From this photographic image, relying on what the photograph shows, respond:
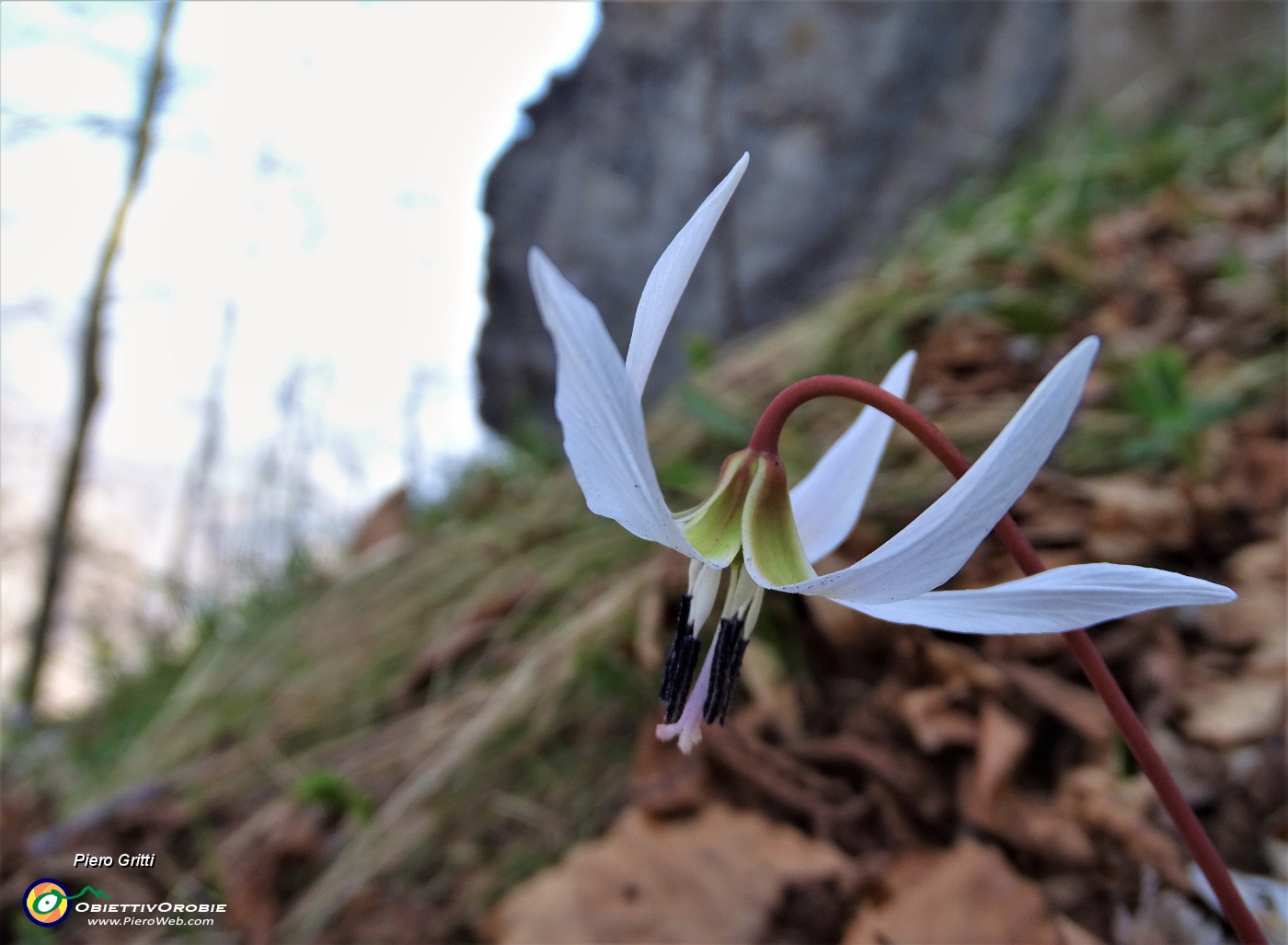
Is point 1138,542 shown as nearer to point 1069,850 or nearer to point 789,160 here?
point 1069,850

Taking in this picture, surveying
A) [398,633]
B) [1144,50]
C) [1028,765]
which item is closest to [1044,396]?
[1028,765]

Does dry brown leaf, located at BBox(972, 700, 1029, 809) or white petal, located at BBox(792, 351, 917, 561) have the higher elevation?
white petal, located at BBox(792, 351, 917, 561)

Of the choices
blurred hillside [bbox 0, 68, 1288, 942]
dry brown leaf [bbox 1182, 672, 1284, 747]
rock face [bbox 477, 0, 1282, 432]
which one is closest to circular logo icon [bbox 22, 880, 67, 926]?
blurred hillside [bbox 0, 68, 1288, 942]

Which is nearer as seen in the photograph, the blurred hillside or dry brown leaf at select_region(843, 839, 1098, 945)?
dry brown leaf at select_region(843, 839, 1098, 945)

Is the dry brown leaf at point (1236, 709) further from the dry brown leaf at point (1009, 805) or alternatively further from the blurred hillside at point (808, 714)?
the dry brown leaf at point (1009, 805)

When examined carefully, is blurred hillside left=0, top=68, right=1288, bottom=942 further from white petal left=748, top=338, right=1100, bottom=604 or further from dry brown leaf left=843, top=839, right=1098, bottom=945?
white petal left=748, top=338, right=1100, bottom=604

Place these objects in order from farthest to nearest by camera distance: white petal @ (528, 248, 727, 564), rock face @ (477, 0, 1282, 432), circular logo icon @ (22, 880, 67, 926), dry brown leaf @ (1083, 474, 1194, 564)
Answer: rock face @ (477, 0, 1282, 432), circular logo icon @ (22, 880, 67, 926), dry brown leaf @ (1083, 474, 1194, 564), white petal @ (528, 248, 727, 564)

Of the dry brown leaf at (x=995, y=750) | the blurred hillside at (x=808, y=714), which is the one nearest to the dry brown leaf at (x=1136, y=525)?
the blurred hillside at (x=808, y=714)
